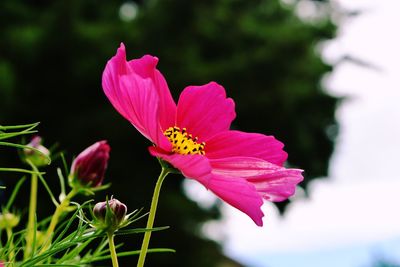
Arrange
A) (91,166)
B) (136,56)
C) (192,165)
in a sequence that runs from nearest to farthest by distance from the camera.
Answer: (192,165) < (91,166) < (136,56)

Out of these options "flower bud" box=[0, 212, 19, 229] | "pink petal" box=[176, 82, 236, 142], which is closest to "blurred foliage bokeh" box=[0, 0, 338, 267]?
"flower bud" box=[0, 212, 19, 229]

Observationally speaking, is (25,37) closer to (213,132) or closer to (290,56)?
(290,56)

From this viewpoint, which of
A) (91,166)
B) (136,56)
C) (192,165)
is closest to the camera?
(192,165)

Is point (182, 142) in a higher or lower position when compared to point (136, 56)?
lower

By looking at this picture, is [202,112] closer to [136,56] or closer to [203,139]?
[203,139]

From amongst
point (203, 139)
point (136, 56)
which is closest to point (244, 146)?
point (203, 139)

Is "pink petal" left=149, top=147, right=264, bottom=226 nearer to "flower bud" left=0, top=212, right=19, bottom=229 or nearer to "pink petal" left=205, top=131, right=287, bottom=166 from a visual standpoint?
"pink petal" left=205, top=131, right=287, bottom=166

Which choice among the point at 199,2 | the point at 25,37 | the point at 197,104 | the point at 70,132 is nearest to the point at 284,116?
the point at 199,2

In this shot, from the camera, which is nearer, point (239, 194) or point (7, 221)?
point (239, 194)
